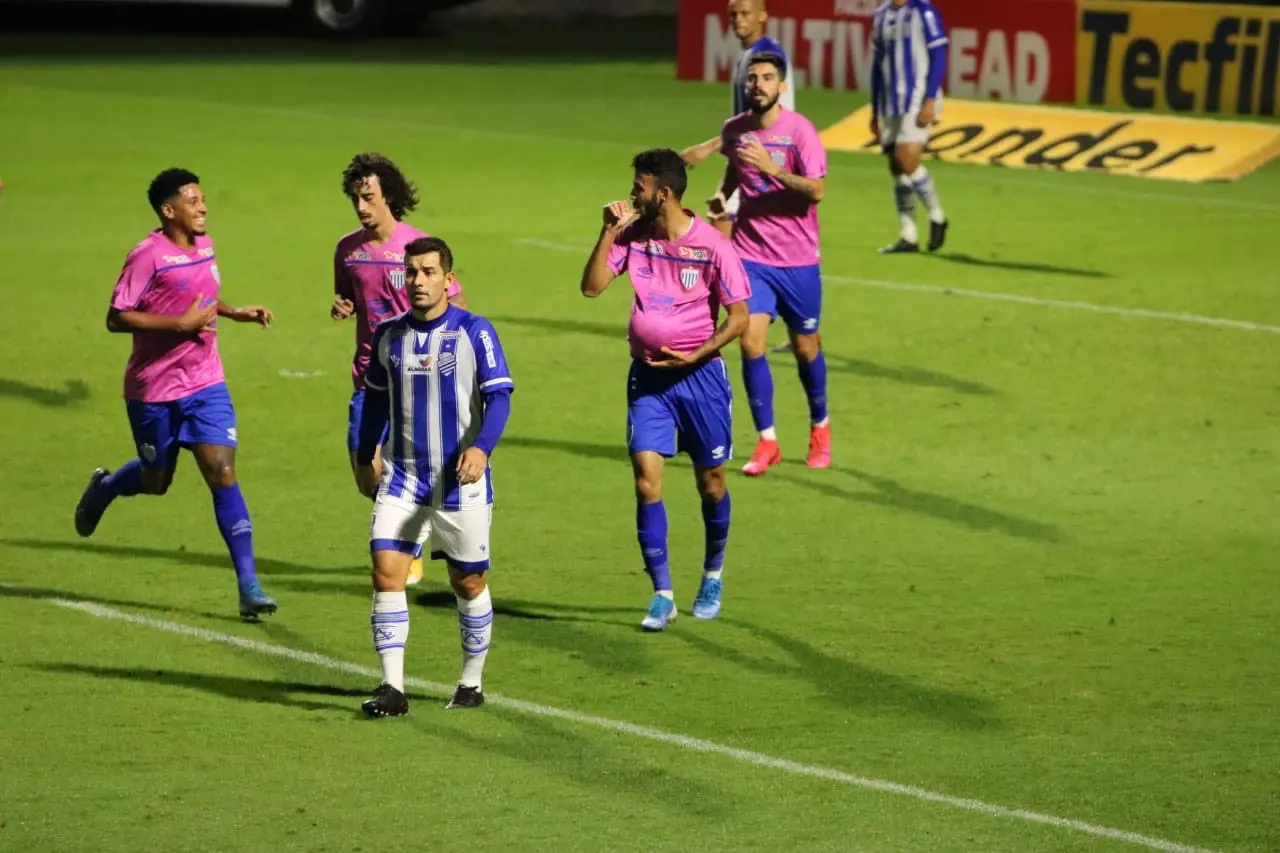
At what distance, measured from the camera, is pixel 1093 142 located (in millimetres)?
28188

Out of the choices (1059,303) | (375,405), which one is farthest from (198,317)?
(1059,303)

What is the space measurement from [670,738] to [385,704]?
1.09m

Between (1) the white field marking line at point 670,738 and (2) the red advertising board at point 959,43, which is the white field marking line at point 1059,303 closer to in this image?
(1) the white field marking line at point 670,738

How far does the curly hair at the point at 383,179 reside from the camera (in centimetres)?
1055

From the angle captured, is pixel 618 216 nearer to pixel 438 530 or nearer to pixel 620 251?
pixel 620 251

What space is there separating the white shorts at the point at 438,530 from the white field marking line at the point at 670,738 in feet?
2.24

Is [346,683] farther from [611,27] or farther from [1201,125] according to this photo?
[611,27]

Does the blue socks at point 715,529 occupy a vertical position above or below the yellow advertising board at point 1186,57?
above

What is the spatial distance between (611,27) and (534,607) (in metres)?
39.9

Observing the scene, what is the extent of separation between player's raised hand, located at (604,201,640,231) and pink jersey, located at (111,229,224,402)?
5.81ft

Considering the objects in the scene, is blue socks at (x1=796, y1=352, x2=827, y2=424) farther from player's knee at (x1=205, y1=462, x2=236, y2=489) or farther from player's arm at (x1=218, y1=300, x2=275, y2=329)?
player's knee at (x1=205, y1=462, x2=236, y2=489)

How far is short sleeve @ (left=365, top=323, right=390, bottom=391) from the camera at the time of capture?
9047 millimetres

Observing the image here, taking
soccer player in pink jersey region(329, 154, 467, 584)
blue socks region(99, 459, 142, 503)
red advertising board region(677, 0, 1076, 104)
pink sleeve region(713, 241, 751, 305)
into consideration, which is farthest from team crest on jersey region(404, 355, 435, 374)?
red advertising board region(677, 0, 1076, 104)

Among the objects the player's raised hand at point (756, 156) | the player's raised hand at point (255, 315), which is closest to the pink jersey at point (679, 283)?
the player's raised hand at point (255, 315)
